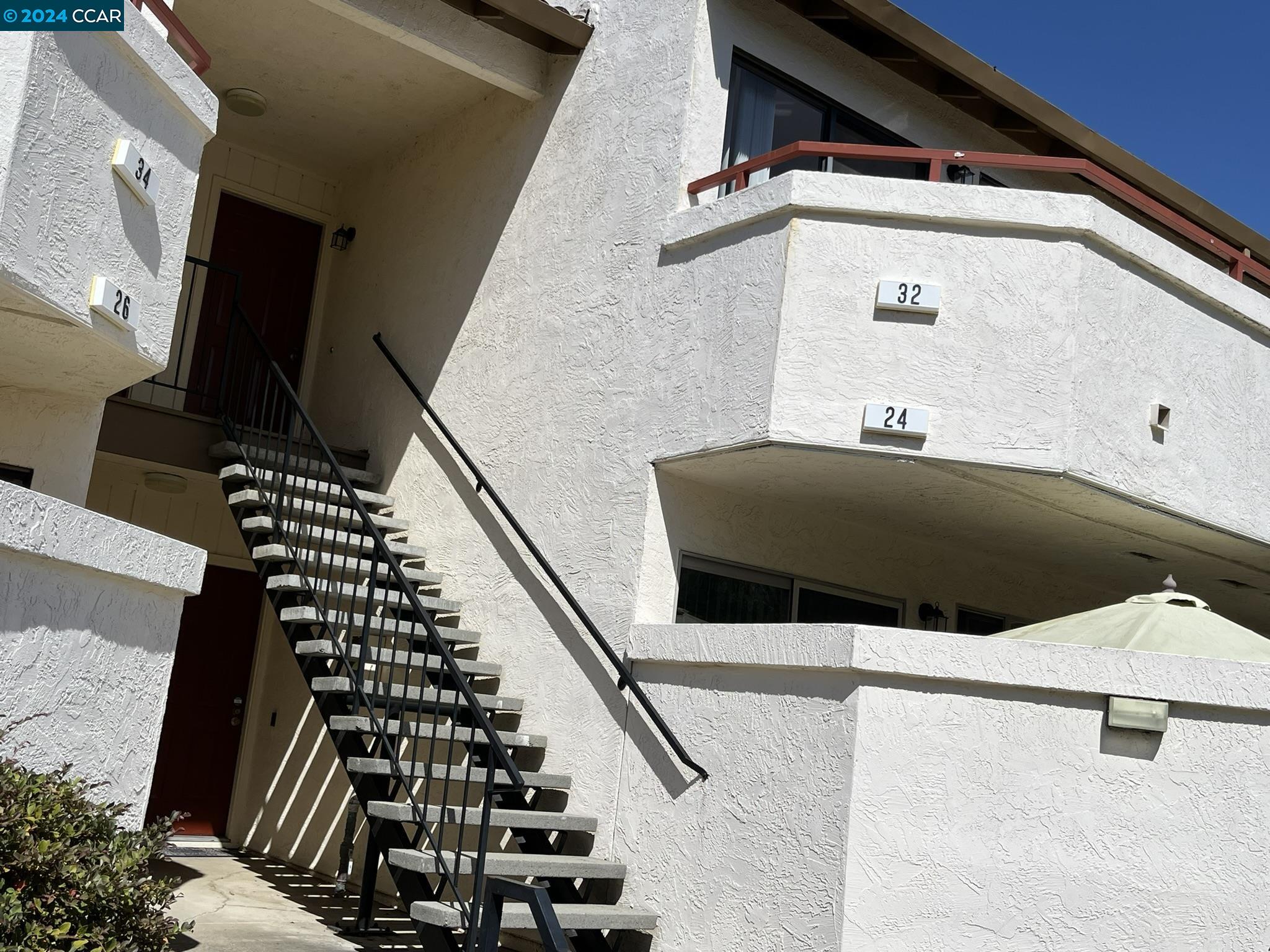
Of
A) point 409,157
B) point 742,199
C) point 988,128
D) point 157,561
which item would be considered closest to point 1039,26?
point 988,128

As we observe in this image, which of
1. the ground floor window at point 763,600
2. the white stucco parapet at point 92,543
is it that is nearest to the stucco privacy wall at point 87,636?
the white stucco parapet at point 92,543

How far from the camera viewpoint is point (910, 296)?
7.05 metres

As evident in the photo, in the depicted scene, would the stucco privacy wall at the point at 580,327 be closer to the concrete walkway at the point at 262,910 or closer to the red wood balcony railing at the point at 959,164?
the red wood balcony railing at the point at 959,164

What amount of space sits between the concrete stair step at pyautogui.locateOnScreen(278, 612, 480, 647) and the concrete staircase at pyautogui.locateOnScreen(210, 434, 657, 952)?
0.02 m

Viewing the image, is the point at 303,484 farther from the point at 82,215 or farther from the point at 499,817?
the point at 82,215

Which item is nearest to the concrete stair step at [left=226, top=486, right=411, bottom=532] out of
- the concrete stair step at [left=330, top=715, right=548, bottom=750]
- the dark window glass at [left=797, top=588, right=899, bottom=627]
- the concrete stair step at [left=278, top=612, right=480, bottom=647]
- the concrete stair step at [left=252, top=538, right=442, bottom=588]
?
the concrete stair step at [left=252, top=538, right=442, bottom=588]

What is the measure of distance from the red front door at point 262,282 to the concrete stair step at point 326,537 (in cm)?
270

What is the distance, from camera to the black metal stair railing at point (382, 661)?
6555mm

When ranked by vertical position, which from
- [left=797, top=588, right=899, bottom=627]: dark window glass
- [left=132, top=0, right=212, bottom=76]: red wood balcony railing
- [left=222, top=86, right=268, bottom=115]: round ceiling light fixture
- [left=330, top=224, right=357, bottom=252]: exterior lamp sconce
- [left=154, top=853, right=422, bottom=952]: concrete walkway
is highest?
[left=222, top=86, right=268, bottom=115]: round ceiling light fixture

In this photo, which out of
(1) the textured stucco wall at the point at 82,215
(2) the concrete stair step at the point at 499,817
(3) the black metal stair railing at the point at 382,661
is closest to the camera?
(1) the textured stucco wall at the point at 82,215

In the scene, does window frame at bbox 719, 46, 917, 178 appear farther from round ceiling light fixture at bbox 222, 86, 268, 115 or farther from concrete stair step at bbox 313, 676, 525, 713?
round ceiling light fixture at bbox 222, 86, 268, 115

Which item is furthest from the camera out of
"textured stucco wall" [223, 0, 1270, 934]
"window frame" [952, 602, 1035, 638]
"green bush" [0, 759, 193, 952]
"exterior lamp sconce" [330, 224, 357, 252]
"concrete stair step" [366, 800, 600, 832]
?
"exterior lamp sconce" [330, 224, 357, 252]

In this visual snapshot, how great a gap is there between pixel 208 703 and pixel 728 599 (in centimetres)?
551

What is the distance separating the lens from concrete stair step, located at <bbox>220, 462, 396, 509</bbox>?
8.79 m
